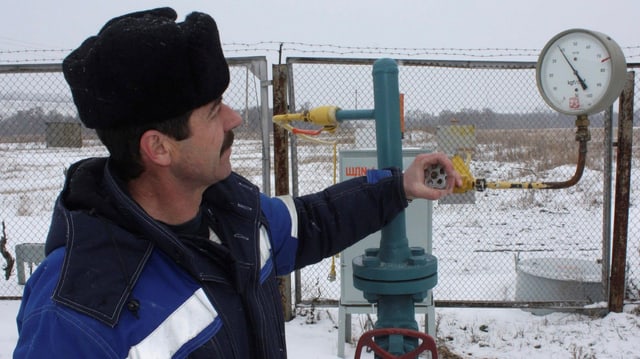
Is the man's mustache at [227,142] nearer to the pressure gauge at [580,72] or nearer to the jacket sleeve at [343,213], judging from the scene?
the jacket sleeve at [343,213]

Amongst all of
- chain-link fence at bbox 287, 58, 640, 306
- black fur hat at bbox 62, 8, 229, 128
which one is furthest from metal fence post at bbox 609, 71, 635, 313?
black fur hat at bbox 62, 8, 229, 128

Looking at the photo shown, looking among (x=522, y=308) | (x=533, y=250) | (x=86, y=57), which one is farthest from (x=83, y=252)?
(x=533, y=250)

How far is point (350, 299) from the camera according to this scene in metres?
3.02

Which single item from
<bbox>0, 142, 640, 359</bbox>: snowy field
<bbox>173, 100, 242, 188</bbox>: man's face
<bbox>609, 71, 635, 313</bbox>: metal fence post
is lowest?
<bbox>0, 142, 640, 359</bbox>: snowy field

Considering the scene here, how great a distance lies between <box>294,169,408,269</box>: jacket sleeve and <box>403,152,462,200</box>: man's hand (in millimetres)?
30

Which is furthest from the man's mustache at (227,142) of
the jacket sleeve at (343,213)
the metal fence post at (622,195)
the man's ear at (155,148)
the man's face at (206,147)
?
the metal fence post at (622,195)

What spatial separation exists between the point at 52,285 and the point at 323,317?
3050 mm

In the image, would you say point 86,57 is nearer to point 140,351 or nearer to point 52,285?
point 52,285

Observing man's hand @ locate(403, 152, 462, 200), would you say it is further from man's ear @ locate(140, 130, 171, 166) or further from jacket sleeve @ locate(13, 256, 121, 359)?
jacket sleeve @ locate(13, 256, 121, 359)

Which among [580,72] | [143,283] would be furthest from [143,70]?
[580,72]

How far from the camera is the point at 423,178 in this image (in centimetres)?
142

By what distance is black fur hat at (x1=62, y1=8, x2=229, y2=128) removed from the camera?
3.01 ft

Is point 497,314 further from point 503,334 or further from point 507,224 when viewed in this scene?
point 507,224

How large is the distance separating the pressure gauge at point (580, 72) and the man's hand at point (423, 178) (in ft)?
3.61
